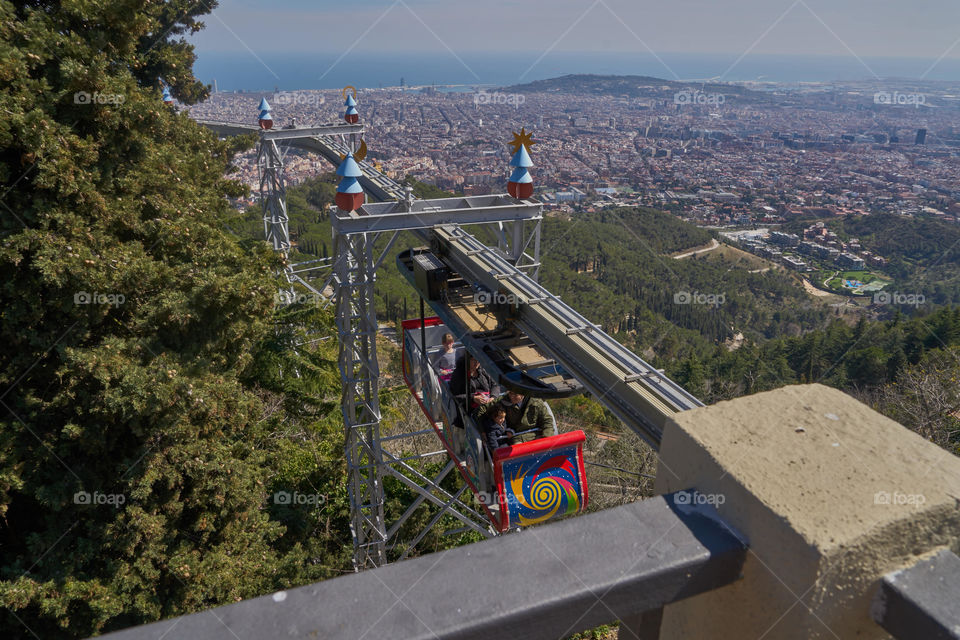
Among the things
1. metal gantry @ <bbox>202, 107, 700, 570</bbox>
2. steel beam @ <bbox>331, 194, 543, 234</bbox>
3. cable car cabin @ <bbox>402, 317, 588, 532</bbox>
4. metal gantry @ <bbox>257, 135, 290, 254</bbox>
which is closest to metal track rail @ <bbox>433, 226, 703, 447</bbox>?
metal gantry @ <bbox>202, 107, 700, 570</bbox>

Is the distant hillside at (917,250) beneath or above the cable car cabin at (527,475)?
beneath

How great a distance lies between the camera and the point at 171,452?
789 cm

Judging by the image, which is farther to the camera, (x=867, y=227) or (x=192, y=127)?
(x=867, y=227)

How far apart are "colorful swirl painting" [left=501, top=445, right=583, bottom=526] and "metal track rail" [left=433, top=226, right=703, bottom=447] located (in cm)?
149

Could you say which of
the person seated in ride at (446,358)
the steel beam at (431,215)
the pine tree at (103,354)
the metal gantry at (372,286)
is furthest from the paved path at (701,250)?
the pine tree at (103,354)

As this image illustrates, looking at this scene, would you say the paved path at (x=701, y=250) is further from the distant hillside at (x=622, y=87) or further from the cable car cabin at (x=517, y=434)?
the cable car cabin at (x=517, y=434)

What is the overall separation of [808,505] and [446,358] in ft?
26.4

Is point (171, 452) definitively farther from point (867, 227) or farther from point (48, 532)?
point (867, 227)

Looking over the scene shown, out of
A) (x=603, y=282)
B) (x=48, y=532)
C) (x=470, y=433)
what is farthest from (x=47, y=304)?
(x=603, y=282)

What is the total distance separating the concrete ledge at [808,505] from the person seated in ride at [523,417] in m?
5.65

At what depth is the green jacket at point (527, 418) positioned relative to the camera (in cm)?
716

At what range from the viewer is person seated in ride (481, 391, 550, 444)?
7154mm

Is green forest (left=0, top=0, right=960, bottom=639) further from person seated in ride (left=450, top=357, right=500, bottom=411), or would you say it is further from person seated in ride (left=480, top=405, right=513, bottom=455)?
person seated in ride (left=480, top=405, right=513, bottom=455)

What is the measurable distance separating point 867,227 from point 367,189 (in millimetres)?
76052
